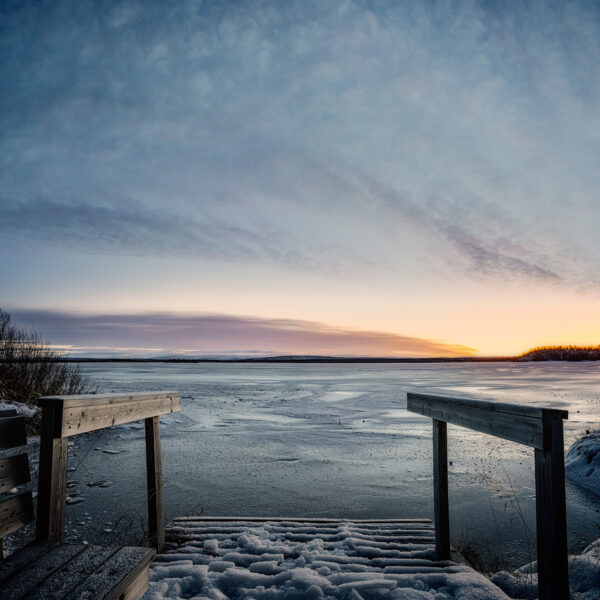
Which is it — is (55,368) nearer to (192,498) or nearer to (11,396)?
(11,396)

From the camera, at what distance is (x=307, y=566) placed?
3.63 metres

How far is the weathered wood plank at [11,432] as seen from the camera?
7.96 feet

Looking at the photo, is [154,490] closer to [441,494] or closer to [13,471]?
[13,471]

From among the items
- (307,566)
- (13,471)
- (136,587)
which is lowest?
(307,566)

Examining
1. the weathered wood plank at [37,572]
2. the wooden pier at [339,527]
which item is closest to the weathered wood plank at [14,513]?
the wooden pier at [339,527]

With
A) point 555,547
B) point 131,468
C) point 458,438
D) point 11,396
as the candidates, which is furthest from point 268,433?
point 555,547

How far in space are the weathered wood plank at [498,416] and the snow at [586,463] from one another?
538 centimetres

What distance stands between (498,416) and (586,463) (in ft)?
22.4

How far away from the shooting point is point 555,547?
251cm

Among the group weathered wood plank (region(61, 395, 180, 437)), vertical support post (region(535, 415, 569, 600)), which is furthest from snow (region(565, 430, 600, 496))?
weathered wood plank (region(61, 395, 180, 437))

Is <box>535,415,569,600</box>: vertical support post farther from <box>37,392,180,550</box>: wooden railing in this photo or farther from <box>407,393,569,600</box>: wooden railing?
<box>37,392,180,550</box>: wooden railing

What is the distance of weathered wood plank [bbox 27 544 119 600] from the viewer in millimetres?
2029

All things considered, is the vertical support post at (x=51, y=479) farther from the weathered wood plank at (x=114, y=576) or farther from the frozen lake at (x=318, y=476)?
the frozen lake at (x=318, y=476)

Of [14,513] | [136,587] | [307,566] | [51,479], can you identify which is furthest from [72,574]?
[307,566]
